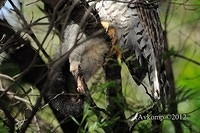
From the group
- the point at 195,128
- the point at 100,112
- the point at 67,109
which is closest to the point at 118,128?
the point at 100,112

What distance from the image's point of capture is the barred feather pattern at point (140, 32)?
1.53 meters

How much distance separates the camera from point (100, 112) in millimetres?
1182

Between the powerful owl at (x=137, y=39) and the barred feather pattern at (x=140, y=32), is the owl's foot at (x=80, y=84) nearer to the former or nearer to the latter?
the powerful owl at (x=137, y=39)

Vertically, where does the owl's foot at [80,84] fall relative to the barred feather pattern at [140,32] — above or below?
above

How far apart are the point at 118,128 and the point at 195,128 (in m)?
0.20

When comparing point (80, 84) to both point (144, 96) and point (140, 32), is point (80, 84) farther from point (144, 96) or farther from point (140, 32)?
point (140, 32)

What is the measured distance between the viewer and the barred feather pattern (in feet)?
5.03

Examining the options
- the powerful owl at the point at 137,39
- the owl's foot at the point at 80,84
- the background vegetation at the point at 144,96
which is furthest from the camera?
the powerful owl at the point at 137,39

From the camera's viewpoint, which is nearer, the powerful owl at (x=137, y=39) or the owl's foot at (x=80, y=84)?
the owl's foot at (x=80, y=84)

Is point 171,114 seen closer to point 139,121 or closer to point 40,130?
point 139,121

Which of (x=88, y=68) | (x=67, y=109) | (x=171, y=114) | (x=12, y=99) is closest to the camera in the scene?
(x=171, y=114)

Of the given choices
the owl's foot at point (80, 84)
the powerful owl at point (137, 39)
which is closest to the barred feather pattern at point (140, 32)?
the powerful owl at point (137, 39)

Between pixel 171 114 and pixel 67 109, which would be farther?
pixel 67 109

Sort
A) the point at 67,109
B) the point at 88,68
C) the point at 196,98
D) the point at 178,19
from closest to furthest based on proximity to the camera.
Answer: the point at 196,98 < the point at 67,109 < the point at 88,68 < the point at 178,19
